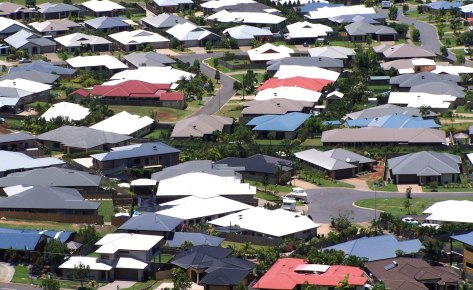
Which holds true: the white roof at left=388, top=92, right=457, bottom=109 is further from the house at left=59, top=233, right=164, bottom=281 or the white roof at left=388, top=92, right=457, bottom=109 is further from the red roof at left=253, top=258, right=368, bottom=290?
the red roof at left=253, top=258, right=368, bottom=290

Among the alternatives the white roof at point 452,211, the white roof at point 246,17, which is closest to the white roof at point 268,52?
the white roof at point 246,17

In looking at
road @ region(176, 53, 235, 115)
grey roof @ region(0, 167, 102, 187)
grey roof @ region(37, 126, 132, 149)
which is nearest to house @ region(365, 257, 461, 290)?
grey roof @ region(0, 167, 102, 187)

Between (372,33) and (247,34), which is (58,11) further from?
(372,33)

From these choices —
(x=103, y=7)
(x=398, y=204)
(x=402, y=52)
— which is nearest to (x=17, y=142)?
(x=398, y=204)

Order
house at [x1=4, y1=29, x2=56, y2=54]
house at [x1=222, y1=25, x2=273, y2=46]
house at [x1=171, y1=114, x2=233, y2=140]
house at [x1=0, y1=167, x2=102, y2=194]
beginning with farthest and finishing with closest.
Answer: house at [x1=222, y1=25, x2=273, y2=46] < house at [x1=4, y1=29, x2=56, y2=54] < house at [x1=171, y1=114, x2=233, y2=140] < house at [x1=0, y1=167, x2=102, y2=194]

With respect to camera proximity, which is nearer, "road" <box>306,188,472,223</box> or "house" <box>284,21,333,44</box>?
"road" <box>306,188,472,223</box>
